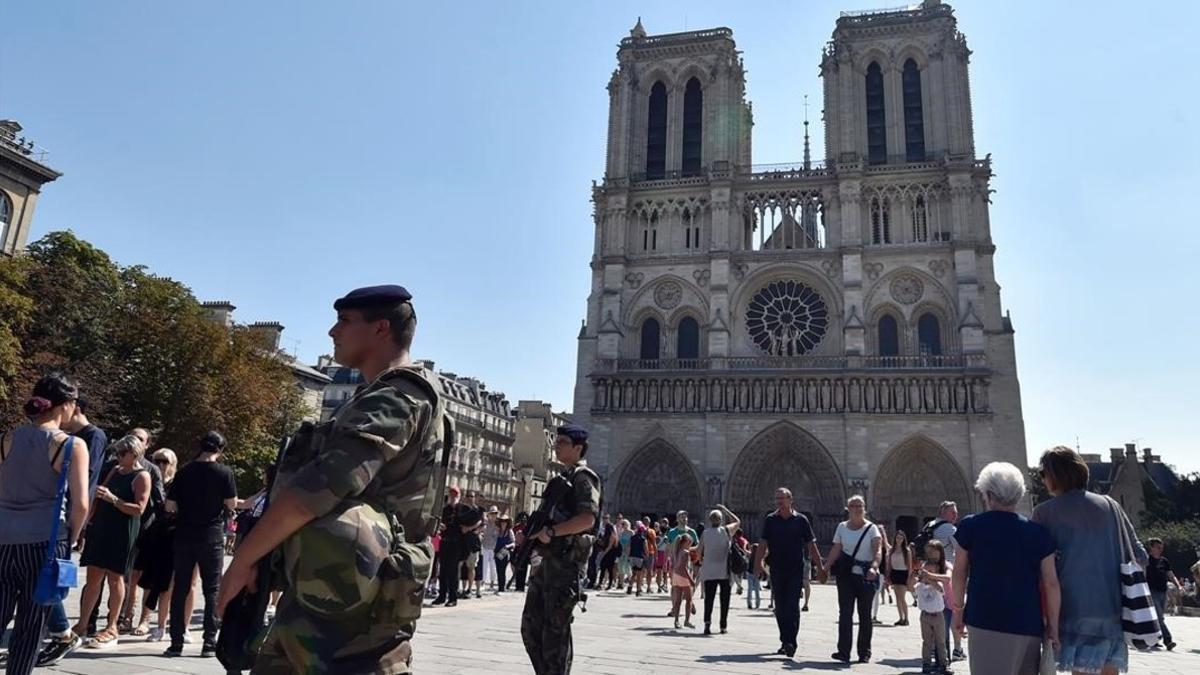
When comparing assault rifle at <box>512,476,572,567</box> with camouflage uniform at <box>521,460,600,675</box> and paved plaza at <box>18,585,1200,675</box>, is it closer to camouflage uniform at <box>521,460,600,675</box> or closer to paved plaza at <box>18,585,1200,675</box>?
camouflage uniform at <box>521,460,600,675</box>

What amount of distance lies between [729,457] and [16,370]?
72.2ft

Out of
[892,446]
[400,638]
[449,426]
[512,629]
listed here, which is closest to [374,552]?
[400,638]

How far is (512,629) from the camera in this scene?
7836 mm

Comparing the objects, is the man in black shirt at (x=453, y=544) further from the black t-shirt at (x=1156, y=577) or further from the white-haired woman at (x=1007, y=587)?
the black t-shirt at (x=1156, y=577)

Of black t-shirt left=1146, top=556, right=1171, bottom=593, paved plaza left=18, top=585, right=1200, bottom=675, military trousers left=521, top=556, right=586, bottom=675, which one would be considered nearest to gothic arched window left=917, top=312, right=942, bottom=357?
paved plaza left=18, top=585, right=1200, bottom=675

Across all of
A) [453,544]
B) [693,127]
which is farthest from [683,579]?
[693,127]

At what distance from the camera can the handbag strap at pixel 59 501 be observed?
364 centimetres

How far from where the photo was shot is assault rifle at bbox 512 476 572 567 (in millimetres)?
4246

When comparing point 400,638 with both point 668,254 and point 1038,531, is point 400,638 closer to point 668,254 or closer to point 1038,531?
point 1038,531

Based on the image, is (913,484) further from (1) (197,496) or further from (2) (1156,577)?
(1) (197,496)

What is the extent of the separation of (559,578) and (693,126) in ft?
108

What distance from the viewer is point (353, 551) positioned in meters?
1.97

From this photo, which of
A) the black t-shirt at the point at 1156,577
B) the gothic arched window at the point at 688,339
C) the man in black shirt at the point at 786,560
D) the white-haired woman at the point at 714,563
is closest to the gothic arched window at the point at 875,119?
the gothic arched window at the point at 688,339

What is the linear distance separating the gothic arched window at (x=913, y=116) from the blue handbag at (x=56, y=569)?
3288 cm
